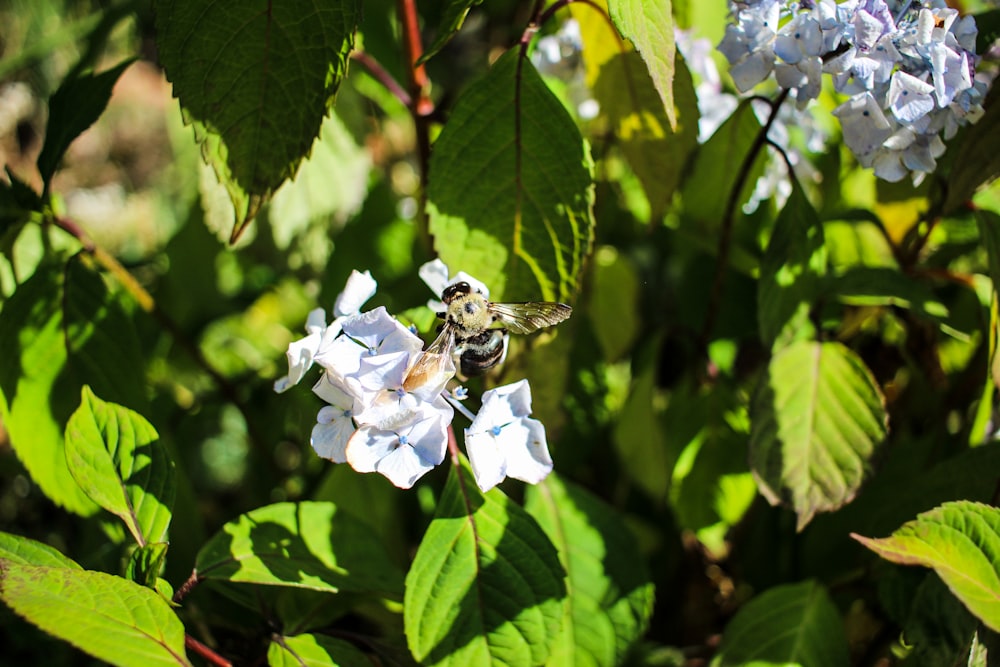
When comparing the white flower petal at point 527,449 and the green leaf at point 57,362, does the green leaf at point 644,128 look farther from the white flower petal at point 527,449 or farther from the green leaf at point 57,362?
the green leaf at point 57,362

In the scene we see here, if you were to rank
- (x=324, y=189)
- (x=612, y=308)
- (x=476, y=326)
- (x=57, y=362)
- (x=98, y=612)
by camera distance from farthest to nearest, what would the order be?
(x=324, y=189), (x=612, y=308), (x=57, y=362), (x=476, y=326), (x=98, y=612)

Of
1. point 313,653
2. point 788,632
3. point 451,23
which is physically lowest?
point 788,632

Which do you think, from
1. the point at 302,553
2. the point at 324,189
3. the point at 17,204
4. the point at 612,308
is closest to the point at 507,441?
the point at 302,553

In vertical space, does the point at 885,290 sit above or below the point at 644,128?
below

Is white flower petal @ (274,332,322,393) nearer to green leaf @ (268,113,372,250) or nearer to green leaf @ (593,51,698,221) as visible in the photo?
green leaf @ (593,51,698,221)

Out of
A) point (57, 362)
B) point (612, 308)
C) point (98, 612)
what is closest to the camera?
point (98, 612)

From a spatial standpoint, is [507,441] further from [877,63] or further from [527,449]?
[877,63]

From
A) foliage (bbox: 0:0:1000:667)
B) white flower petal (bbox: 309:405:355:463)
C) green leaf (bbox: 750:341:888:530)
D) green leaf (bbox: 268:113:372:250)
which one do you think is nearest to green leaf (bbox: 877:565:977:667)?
foliage (bbox: 0:0:1000:667)

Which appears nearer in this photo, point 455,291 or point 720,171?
point 455,291
